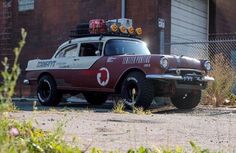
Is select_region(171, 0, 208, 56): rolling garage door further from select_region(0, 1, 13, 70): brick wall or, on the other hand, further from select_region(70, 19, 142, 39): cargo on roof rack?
select_region(0, 1, 13, 70): brick wall

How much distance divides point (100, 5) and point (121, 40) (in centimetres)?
550

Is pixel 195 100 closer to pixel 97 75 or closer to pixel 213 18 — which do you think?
pixel 97 75

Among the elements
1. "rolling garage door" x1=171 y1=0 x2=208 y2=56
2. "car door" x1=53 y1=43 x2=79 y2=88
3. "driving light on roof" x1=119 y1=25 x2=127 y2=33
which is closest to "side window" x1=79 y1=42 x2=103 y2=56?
"car door" x1=53 y1=43 x2=79 y2=88

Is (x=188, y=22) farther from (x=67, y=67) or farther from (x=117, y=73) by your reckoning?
(x=117, y=73)

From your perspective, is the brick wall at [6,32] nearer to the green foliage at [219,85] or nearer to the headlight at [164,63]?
the green foliage at [219,85]

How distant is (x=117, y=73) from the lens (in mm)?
11320

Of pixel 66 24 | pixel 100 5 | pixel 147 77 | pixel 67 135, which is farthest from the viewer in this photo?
pixel 66 24

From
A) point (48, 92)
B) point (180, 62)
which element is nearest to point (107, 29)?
point (48, 92)

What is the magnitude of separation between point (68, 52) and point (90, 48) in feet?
2.97

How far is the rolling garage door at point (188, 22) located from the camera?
56.9 ft

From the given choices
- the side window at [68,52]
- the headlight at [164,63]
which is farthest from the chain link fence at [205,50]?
the headlight at [164,63]

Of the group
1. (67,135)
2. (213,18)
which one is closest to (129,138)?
(67,135)

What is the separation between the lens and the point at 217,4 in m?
20.3

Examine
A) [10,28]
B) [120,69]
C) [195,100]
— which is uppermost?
[10,28]
